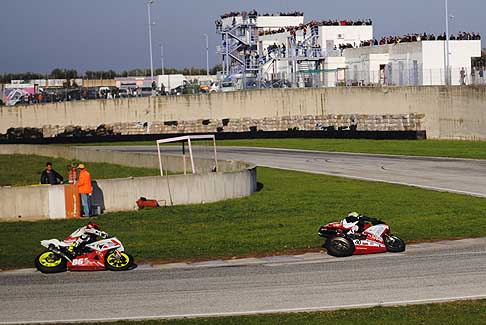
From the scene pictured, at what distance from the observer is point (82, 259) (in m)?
20.1

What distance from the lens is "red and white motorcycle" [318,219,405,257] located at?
21.4 metres

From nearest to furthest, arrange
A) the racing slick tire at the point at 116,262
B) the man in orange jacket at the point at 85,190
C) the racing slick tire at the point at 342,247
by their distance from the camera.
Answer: the racing slick tire at the point at 116,262, the racing slick tire at the point at 342,247, the man in orange jacket at the point at 85,190

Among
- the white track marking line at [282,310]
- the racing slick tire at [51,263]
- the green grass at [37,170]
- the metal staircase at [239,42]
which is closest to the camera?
the white track marking line at [282,310]

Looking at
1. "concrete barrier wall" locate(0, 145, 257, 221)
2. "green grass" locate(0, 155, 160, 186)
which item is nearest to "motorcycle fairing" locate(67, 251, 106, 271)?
"concrete barrier wall" locate(0, 145, 257, 221)

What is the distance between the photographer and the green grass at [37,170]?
4200 centimetres

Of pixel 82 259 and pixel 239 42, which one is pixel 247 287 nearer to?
pixel 82 259

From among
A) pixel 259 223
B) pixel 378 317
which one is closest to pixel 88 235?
pixel 259 223

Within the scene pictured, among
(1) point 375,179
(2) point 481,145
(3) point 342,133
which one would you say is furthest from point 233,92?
(1) point 375,179

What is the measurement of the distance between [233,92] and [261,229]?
41559mm

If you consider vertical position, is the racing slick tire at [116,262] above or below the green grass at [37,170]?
below

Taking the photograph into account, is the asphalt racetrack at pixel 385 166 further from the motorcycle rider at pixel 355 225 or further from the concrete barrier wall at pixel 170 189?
the motorcycle rider at pixel 355 225

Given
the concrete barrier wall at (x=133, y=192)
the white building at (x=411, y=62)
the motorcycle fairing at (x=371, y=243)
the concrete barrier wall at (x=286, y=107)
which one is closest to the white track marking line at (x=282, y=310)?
the motorcycle fairing at (x=371, y=243)

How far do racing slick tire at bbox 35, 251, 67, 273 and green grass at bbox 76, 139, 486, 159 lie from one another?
30859 millimetres

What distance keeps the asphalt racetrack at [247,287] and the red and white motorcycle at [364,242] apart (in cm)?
28
